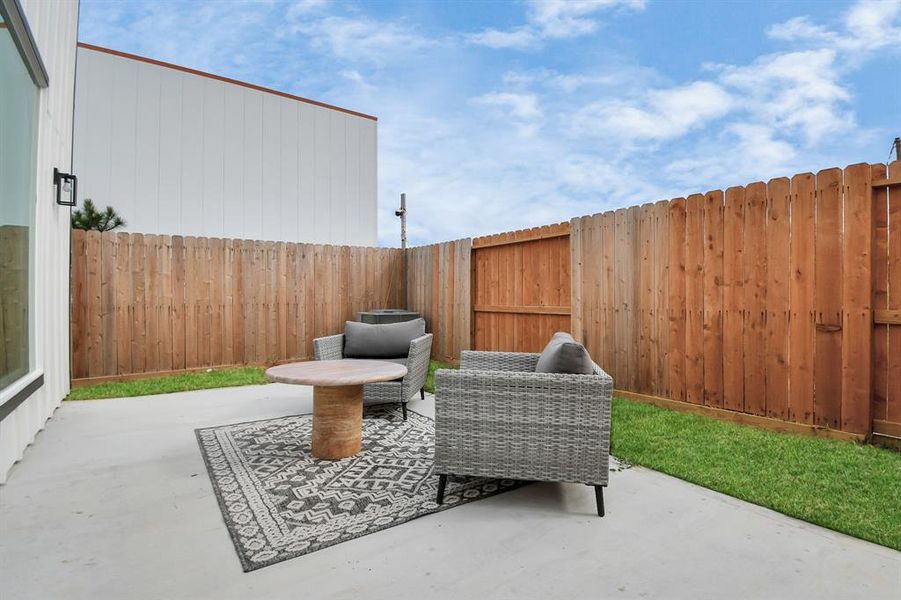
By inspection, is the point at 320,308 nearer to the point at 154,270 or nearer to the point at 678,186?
the point at 154,270

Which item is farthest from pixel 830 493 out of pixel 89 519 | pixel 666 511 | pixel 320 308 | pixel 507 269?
pixel 320 308

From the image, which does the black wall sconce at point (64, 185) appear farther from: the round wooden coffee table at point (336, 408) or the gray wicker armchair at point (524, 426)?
the gray wicker armchair at point (524, 426)

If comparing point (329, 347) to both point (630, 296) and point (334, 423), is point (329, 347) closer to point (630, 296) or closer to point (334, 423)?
point (334, 423)

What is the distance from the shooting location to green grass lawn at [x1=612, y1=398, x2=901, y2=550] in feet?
6.72

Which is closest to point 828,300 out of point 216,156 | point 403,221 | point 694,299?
point 694,299

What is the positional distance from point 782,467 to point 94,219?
32.6ft

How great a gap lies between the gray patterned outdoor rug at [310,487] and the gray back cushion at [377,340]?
118 centimetres

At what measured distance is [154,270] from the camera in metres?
5.76

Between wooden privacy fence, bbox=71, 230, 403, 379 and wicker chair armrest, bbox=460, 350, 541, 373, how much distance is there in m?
4.30

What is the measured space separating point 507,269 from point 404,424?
2807mm

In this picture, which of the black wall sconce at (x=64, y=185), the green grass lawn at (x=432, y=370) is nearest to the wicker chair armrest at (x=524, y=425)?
the green grass lawn at (x=432, y=370)

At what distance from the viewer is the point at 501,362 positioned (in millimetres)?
3141

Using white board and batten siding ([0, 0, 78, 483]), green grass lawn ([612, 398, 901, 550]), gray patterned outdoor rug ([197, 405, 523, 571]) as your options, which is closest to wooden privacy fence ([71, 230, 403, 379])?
white board and batten siding ([0, 0, 78, 483])

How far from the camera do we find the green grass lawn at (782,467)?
2.05 m
